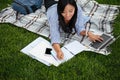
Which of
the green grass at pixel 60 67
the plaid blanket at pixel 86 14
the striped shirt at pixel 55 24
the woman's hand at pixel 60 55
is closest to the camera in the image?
the green grass at pixel 60 67

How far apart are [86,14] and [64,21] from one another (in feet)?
3.75

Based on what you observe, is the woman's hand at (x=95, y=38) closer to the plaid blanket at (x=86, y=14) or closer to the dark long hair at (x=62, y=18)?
the plaid blanket at (x=86, y=14)

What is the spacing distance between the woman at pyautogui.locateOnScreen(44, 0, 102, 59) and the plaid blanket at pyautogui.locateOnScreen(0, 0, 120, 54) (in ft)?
0.51

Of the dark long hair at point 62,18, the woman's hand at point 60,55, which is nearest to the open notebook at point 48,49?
the woman's hand at point 60,55

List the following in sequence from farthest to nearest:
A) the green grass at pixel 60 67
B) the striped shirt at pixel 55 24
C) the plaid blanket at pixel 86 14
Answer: the plaid blanket at pixel 86 14 → the striped shirt at pixel 55 24 → the green grass at pixel 60 67

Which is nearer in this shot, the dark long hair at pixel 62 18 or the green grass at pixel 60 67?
the green grass at pixel 60 67

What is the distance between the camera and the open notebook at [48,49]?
5895mm

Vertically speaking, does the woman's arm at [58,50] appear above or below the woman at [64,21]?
below

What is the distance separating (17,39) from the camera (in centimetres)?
649

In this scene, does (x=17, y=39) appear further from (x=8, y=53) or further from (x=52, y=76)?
(x=52, y=76)

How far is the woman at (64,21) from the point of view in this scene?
19.6 feet

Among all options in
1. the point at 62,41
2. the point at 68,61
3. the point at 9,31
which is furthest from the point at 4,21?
the point at 68,61

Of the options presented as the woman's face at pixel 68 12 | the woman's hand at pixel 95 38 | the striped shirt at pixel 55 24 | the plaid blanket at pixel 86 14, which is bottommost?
the plaid blanket at pixel 86 14

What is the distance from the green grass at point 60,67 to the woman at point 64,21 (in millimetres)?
324
